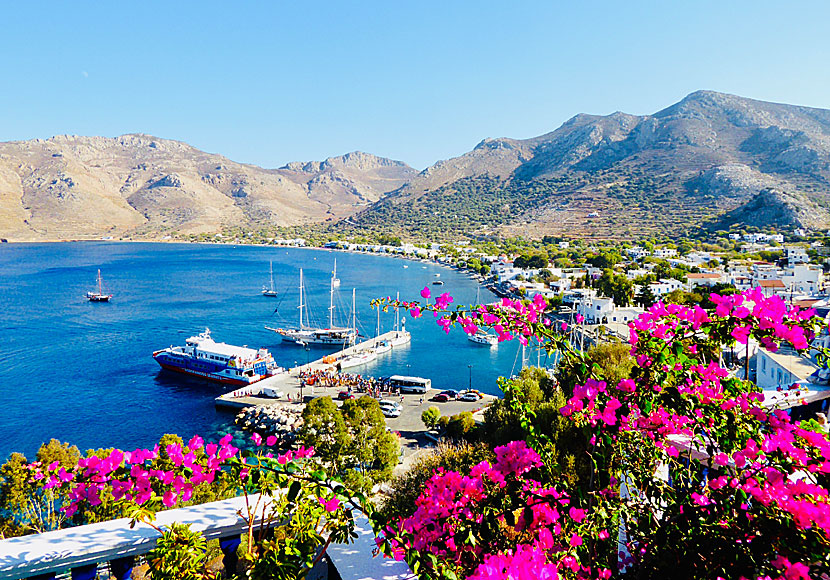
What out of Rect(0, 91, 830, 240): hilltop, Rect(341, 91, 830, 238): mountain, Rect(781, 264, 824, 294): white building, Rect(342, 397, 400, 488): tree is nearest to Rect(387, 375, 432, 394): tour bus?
Rect(342, 397, 400, 488): tree

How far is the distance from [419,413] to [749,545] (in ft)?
73.4

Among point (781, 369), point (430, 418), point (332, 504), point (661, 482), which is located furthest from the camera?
point (430, 418)

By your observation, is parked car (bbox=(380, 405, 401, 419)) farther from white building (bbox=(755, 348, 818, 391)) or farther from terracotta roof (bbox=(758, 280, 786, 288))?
terracotta roof (bbox=(758, 280, 786, 288))

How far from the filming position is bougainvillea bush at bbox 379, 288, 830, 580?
6.88 ft

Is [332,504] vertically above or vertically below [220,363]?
above

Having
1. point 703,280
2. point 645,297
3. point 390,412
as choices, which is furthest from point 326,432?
point 703,280

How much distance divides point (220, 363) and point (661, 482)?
101ft

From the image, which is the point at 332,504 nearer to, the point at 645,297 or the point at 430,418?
the point at 430,418

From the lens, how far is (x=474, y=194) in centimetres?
16925

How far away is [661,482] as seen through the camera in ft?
9.02

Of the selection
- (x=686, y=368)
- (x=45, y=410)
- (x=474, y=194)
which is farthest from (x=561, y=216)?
(x=686, y=368)

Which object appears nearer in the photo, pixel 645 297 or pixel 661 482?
pixel 661 482

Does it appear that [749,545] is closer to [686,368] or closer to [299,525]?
[686,368]

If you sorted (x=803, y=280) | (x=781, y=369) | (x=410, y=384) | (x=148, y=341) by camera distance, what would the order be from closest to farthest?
1. (x=781, y=369)
2. (x=410, y=384)
3. (x=148, y=341)
4. (x=803, y=280)
